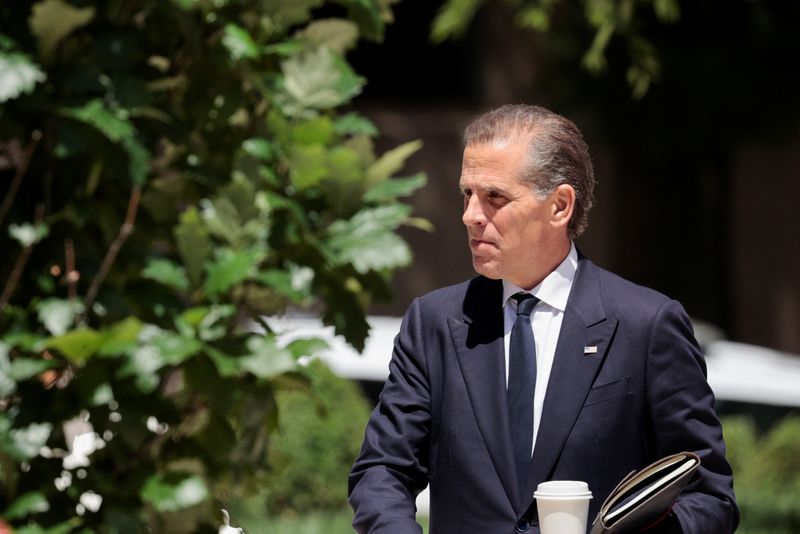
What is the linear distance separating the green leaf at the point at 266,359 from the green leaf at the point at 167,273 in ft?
0.70

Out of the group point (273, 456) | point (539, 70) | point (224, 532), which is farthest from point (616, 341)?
point (539, 70)

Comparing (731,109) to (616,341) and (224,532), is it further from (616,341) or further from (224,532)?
(616,341)

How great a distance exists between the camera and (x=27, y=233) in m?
3.45

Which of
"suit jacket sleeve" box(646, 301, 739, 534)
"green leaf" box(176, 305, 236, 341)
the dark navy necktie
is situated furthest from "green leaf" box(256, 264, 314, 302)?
"suit jacket sleeve" box(646, 301, 739, 534)

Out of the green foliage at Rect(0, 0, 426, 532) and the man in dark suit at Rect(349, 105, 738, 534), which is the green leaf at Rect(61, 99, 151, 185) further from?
the man in dark suit at Rect(349, 105, 738, 534)

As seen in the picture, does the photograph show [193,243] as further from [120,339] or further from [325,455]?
[325,455]

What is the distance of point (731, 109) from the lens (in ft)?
46.1

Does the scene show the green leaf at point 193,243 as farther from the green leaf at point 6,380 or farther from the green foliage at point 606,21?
the green foliage at point 606,21

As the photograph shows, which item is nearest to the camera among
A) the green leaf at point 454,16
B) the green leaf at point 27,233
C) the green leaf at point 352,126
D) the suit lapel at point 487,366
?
the suit lapel at point 487,366

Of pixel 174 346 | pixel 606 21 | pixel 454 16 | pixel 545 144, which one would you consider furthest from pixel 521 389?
pixel 454 16

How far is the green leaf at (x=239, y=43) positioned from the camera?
3.58 m

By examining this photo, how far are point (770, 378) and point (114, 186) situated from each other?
7776 millimetres

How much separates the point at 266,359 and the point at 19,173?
2.46ft

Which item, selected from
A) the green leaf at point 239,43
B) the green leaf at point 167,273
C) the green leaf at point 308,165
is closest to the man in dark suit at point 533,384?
the green leaf at point 308,165
